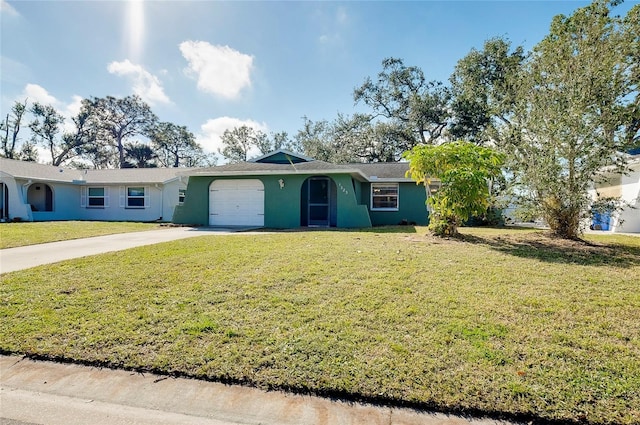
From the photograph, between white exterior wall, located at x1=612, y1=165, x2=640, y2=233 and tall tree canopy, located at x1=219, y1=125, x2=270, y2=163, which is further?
tall tree canopy, located at x1=219, y1=125, x2=270, y2=163

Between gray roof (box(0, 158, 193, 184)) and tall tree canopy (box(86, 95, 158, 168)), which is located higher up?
tall tree canopy (box(86, 95, 158, 168))

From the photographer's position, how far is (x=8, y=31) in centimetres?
1184

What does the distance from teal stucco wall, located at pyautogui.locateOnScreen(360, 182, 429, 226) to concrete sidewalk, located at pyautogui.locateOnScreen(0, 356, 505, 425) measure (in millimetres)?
14548

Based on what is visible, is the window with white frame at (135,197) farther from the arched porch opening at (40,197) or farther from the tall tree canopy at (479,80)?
the tall tree canopy at (479,80)

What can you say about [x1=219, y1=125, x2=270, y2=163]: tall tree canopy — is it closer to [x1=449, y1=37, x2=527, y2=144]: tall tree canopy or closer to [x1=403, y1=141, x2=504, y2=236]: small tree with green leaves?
[x1=449, y1=37, x2=527, y2=144]: tall tree canopy

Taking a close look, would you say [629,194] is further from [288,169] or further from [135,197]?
[135,197]

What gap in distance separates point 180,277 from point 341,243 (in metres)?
4.47

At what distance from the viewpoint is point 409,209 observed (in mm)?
16547

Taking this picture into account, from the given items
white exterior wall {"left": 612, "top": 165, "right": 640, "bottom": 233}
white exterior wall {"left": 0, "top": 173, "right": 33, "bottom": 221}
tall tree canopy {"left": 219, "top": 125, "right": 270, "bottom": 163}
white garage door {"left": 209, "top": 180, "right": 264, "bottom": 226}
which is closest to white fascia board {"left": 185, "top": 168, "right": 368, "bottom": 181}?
white garage door {"left": 209, "top": 180, "right": 264, "bottom": 226}

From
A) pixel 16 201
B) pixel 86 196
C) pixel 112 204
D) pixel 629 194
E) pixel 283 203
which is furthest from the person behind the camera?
pixel 86 196

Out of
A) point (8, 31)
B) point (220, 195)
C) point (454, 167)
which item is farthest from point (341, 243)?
point (8, 31)

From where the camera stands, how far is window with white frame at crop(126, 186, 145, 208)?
2039cm

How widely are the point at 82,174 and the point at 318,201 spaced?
708 inches

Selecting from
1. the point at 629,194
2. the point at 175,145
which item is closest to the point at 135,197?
the point at 629,194
